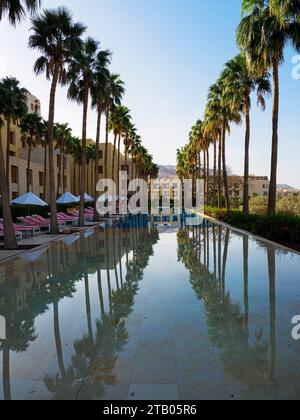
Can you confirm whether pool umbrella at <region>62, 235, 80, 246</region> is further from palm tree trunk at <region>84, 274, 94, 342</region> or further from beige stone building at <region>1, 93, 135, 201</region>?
beige stone building at <region>1, 93, 135, 201</region>

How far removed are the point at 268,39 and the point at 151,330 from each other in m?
17.1

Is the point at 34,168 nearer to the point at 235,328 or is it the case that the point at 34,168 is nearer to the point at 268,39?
the point at 268,39

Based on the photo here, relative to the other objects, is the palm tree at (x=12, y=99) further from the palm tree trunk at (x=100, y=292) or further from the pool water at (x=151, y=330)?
the palm tree trunk at (x=100, y=292)

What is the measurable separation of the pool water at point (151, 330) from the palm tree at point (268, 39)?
398 inches

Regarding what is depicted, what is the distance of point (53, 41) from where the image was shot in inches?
793

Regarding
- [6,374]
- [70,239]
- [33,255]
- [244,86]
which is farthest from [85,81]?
[6,374]

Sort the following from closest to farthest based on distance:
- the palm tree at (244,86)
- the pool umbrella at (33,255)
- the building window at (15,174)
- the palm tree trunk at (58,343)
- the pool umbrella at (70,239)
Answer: the palm tree trunk at (58,343)
the pool umbrella at (33,255)
the pool umbrella at (70,239)
the palm tree at (244,86)
the building window at (15,174)

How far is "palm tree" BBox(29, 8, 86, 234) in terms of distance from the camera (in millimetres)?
19734

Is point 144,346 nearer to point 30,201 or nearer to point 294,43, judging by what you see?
point 294,43

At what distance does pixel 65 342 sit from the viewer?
585 centimetres

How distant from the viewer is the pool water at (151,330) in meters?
4.45

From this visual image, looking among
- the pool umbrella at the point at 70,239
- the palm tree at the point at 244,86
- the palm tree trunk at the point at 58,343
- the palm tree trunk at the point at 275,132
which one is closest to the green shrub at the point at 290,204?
the palm tree at the point at 244,86

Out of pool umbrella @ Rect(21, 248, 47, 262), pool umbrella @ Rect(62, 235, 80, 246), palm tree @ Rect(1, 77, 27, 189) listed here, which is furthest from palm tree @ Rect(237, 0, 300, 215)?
palm tree @ Rect(1, 77, 27, 189)
